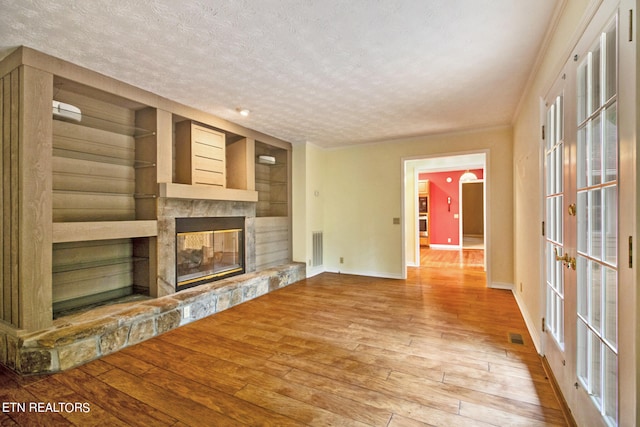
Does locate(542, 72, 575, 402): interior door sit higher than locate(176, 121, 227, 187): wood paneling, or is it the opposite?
locate(176, 121, 227, 187): wood paneling

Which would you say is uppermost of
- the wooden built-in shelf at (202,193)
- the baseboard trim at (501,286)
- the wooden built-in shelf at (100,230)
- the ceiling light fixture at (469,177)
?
the ceiling light fixture at (469,177)

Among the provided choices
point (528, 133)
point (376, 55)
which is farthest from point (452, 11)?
point (528, 133)

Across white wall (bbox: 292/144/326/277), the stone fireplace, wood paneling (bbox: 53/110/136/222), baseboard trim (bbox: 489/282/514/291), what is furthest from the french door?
wood paneling (bbox: 53/110/136/222)

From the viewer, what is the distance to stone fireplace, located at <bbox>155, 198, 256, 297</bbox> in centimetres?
335

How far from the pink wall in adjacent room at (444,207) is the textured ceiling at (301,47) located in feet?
20.7

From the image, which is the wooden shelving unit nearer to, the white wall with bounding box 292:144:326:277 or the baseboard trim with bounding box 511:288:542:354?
the white wall with bounding box 292:144:326:277

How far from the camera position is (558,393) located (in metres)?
1.96

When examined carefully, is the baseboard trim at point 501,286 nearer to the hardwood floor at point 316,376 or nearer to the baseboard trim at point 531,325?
the baseboard trim at point 531,325

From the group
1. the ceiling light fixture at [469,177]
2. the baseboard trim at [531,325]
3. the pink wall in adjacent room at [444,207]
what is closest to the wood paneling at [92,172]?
the baseboard trim at [531,325]

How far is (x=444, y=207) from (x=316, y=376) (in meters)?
8.65

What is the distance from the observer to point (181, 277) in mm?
3623

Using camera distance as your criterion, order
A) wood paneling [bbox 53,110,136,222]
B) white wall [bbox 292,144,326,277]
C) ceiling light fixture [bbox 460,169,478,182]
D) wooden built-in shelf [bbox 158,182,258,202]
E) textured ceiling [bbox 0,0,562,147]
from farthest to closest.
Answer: ceiling light fixture [bbox 460,169,478,182]
white wall [bbox 292,144,326,277]
wooden built-in shelf [bbox 158,182,258,202]
wood paneling [bbox 53,110,136,222]
textured ceiling [bbox 0,0,562,147]

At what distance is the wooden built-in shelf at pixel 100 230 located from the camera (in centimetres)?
251

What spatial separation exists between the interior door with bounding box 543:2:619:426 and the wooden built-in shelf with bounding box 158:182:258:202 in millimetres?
3487
